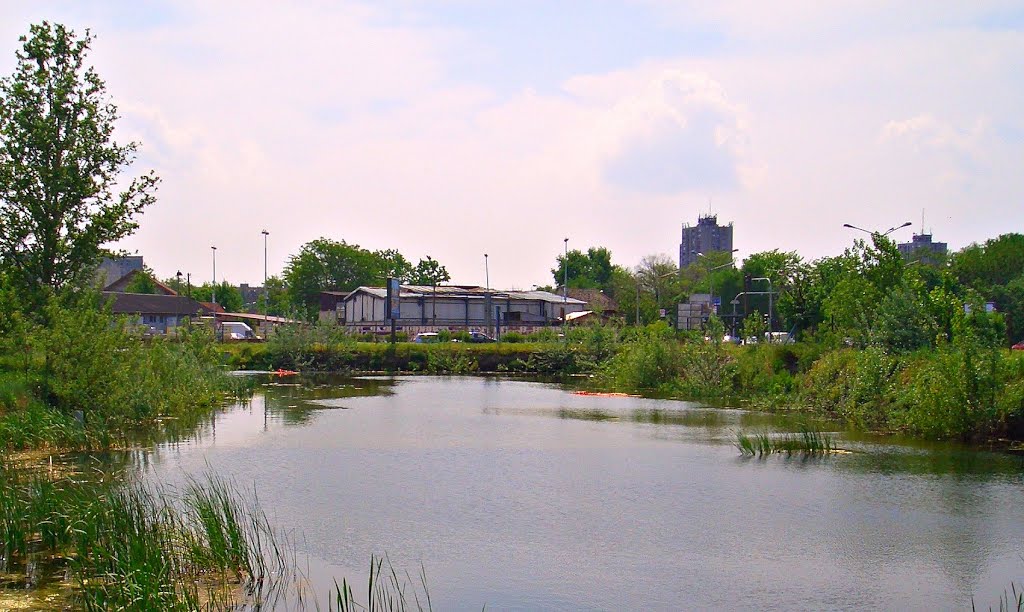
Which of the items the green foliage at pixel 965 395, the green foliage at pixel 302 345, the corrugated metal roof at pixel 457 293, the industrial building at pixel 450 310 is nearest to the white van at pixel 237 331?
the industrial building at pixel 450 310

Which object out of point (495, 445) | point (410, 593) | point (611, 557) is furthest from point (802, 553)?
point (495, 445)

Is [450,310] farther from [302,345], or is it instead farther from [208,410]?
[208,410]

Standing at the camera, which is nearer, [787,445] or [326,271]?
[787,445]

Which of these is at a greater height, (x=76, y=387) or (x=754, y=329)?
(x=754, y=329)

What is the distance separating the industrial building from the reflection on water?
5547 centimetres

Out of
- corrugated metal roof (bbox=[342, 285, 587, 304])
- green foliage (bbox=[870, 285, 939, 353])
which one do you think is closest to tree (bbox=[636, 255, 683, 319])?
corrugated metal roof (bbox=[342, 285, 587, 304])

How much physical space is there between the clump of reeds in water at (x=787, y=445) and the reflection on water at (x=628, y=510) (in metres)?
0.45

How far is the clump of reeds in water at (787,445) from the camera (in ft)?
82.0

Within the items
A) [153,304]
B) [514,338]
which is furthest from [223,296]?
[514,338]

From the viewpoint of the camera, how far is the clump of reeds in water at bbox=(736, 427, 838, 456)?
24987 mm

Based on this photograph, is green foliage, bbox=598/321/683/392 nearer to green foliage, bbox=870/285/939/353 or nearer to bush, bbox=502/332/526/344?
green foliage, bbox=870/285/939/353

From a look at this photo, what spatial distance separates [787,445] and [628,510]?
939 cm

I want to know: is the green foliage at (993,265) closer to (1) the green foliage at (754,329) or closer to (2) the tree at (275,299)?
(1) the green foliage at (754,329)

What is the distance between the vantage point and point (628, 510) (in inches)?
715
